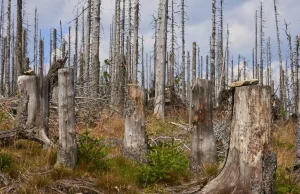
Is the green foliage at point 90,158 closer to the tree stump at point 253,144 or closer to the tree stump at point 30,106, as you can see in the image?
the tree stump at point 30,106

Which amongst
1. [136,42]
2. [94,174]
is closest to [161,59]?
[136,42]

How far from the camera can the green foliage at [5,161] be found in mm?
4366

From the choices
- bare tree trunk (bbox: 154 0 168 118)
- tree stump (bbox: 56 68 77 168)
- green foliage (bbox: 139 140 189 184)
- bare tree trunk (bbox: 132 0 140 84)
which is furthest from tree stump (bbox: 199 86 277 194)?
bare tree trunk (bbox: 132 0 140 84)

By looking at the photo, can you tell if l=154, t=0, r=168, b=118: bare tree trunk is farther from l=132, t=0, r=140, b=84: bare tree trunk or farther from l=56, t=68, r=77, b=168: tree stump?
l=56, t=68, r=77, b=168: tree stump

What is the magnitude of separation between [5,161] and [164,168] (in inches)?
88.3

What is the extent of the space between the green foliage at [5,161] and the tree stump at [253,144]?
9.18ft

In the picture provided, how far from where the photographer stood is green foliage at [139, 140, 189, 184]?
15.0ft

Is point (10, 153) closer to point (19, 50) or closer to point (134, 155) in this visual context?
point (134, 155)

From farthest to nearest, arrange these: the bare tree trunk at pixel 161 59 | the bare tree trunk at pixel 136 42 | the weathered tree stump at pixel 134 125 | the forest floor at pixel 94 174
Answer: the bare tree trunk at pixel 136 42 < the bare tree trunk at pixel 161 59 < the weathered tree stump at pixel 134 125 < the forest floor at pixel 94 174

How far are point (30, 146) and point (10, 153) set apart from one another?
564mm

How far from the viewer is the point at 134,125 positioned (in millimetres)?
5473

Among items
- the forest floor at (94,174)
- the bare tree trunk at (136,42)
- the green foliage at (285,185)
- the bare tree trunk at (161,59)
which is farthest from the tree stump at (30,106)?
the bare tree trunk at (136,42)

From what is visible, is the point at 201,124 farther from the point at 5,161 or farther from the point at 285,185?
the point at 5,161

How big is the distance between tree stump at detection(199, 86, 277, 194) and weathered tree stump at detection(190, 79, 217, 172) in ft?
3.31
